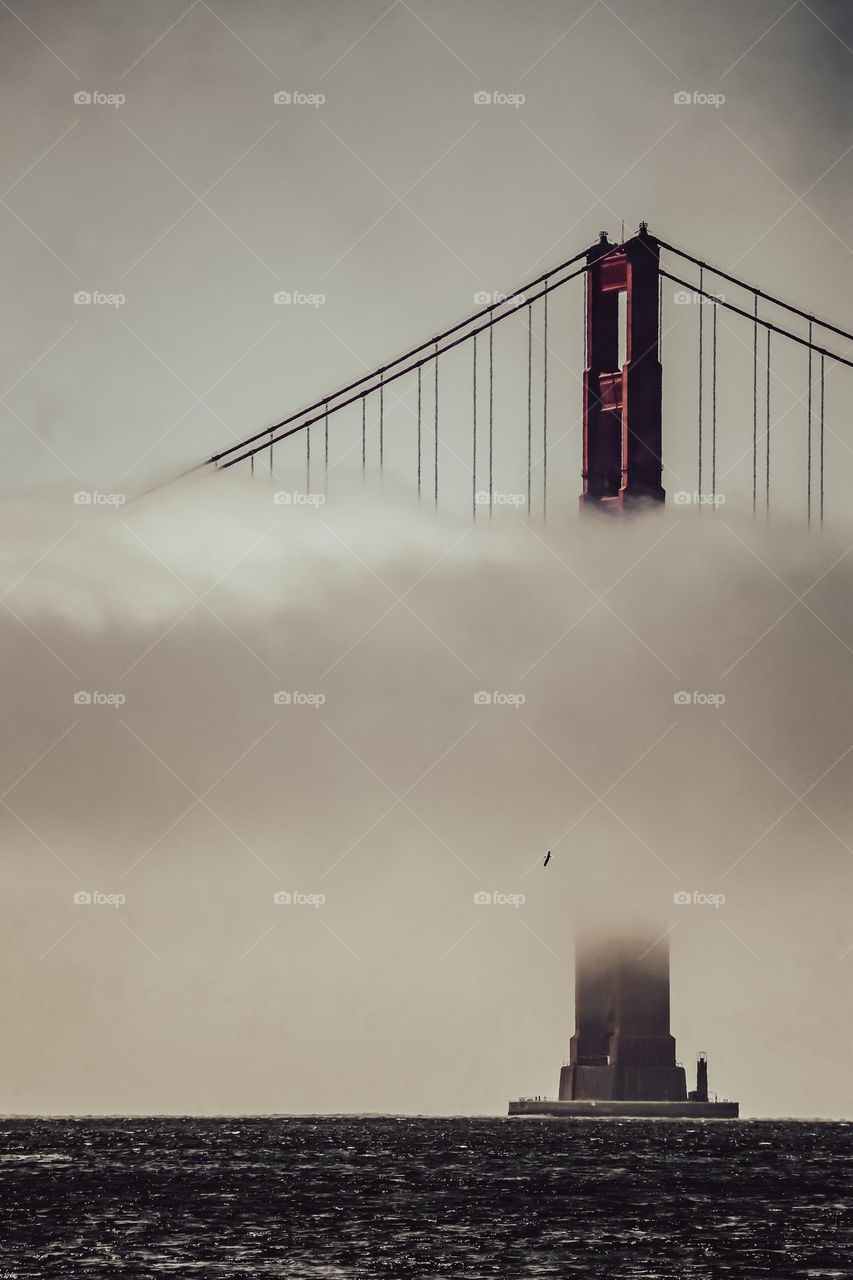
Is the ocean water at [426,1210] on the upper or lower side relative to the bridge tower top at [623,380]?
lower

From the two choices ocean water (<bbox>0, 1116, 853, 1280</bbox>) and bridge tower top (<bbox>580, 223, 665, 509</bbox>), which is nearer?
ocean water (<bbox>0, 1116, 853, 1280</bbox>)

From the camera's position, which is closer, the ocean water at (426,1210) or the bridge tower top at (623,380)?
the ocean water at (426,1210)

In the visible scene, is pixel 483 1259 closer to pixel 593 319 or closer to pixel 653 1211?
pixel 653 1211

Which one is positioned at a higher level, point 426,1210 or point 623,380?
point 623,380

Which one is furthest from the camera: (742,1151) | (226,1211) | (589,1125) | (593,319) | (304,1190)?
(589,1125)

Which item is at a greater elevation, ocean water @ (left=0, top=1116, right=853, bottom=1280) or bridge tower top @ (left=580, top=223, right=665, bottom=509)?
bridge tower top @ (left=580, top=223, right=665, bottom=509)

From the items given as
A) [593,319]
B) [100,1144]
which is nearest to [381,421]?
[593,319]

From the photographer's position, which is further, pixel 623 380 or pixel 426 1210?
pixel 623 380

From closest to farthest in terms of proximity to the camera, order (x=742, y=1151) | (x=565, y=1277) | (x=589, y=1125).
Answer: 1. (x=565, y=1277)
2. (x=742, y=1151)
3. (x=589, y=1125)
